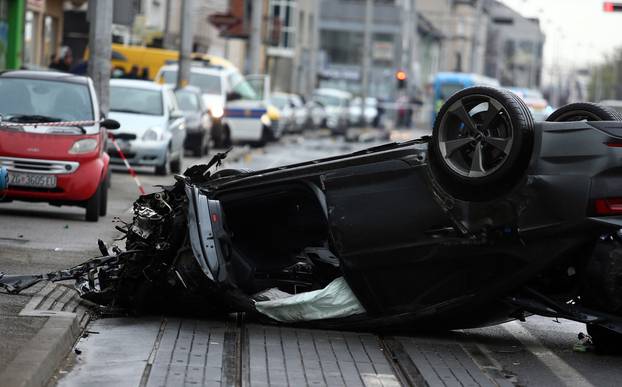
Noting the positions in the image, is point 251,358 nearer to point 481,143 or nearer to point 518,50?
point 481,143

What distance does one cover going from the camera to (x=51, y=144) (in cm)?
1561

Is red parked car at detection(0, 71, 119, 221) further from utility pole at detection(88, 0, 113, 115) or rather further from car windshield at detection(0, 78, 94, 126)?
utility pole at detection(88, 0, 113, 115)

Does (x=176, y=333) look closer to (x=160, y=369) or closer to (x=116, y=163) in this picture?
(x=160, y=369)

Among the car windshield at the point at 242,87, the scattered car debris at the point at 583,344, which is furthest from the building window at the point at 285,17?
the scattered car debris at the point at 583,344

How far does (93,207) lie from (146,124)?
8281mm

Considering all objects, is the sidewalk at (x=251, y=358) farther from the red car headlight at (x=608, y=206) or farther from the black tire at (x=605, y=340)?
the red car headlight at (x=608, y=206)

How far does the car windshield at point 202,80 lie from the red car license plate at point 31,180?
2132 cm

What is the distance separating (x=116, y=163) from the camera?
25.1 m

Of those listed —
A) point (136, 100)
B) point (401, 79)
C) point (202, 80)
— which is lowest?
point (136, 100)

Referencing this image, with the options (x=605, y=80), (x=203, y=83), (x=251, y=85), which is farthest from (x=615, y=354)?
(x=605, y=80)

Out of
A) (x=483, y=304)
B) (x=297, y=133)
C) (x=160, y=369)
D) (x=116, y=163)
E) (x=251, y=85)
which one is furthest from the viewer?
(x=297, y=133)

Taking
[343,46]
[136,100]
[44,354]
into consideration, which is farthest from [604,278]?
[343,46]

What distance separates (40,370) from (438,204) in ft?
9.50

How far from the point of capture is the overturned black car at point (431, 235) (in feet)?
27.6
